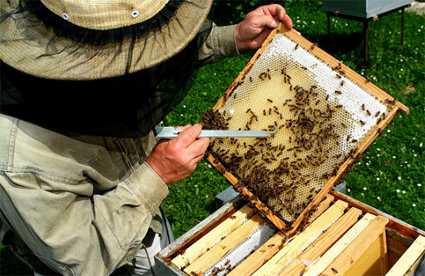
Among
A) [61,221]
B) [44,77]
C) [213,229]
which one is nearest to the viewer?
[44,77]

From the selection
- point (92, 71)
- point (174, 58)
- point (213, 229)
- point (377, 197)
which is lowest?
point (213, 229)

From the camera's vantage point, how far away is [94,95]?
6.10 feet

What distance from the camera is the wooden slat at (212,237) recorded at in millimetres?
2427

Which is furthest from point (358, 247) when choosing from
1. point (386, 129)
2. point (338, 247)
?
point (386, 129)

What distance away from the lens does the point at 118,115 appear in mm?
2021

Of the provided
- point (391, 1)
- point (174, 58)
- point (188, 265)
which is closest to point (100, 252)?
point (188, 265)

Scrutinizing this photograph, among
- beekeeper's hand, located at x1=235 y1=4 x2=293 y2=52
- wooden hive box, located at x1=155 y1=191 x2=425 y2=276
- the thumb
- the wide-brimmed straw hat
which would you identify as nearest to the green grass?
wooden hive box, located at x1=155 y1=191 x2=425 y2=276

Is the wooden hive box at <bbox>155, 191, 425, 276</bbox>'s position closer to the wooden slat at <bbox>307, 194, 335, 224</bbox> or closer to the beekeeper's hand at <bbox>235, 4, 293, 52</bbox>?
the wooden slat at <bbox>307, 194, 335, 224</bbox>

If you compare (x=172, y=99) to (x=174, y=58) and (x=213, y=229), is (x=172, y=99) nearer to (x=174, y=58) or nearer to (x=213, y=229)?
(x=174, y=58)

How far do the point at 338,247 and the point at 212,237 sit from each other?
0.81m

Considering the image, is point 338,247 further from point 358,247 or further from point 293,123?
point 293,123

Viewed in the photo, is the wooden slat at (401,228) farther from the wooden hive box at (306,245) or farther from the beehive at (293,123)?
the beehive at (293,123)

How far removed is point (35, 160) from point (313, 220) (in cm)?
181

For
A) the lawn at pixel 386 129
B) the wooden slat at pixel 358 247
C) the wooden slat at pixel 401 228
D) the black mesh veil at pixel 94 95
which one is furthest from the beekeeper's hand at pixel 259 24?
the lawn at pixel 386 129
